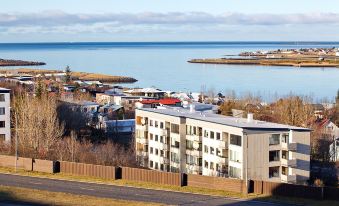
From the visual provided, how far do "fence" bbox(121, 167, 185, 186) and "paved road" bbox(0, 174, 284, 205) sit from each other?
1.32 m

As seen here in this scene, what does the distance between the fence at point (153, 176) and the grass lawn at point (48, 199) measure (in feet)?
12.2

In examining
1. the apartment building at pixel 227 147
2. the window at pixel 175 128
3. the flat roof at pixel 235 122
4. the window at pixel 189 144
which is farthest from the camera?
the window at pixel 175 128

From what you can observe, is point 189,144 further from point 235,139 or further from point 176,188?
point 176,188

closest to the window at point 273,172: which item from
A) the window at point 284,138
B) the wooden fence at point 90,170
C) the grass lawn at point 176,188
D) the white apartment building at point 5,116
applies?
the window at point 284,138

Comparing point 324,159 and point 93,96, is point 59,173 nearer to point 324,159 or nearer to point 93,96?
point 324,159

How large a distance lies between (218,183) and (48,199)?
6.70 metres

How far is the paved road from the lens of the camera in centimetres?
2334

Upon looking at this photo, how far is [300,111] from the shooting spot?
50.1m

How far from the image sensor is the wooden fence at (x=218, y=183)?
25125mm

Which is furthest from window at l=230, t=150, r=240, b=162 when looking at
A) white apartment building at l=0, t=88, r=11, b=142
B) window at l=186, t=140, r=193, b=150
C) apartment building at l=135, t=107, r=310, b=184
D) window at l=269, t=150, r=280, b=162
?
white apartment building at l=0, t=88, r=11, b=142

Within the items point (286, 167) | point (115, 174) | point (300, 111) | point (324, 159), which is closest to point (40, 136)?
point (115, 174)

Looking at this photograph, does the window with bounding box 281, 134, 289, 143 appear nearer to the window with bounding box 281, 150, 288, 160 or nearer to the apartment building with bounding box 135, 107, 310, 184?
the apartment building with bounding box 135, 107, 310, 184

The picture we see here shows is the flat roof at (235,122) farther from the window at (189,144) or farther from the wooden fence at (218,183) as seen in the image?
the wooden fence at (218,183)

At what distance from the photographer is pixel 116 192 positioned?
24953 mm
